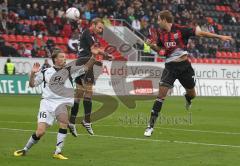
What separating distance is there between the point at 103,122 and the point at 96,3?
2430 centimetres

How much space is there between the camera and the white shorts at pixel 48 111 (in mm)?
11125

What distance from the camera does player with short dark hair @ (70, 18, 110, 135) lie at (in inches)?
589

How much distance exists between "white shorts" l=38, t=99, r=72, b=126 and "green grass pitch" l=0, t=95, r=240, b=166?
2.11 feet

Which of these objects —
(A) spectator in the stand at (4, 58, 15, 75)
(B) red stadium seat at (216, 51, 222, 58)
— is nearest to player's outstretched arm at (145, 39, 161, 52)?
(A) spectator in the stand at (4, 58, 15, 75)

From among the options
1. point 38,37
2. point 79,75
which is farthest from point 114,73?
point 79,75

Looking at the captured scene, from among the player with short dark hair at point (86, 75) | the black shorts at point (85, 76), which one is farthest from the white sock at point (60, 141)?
the black shorts at point (85, 76)

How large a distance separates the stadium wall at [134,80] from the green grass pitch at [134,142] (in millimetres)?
10944

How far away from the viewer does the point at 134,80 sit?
3544 centimetres

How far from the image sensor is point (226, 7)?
164 feet

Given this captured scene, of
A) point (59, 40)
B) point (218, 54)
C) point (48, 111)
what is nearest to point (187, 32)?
point (48, 111)

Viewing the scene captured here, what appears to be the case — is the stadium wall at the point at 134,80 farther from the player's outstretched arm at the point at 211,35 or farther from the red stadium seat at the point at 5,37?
the player's outstretched arm at the point at 211,35

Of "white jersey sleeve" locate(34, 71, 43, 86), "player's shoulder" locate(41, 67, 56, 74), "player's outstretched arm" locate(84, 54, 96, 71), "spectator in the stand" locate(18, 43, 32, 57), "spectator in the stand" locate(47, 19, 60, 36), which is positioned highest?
"player's shoulder" locate(41, 67, 56, 74)

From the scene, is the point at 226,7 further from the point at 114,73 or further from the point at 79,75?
the point at 79,75

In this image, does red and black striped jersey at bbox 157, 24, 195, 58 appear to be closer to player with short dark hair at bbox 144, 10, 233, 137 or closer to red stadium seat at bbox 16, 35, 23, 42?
player with short dark hair at bbox 144, 10, 233, 137
